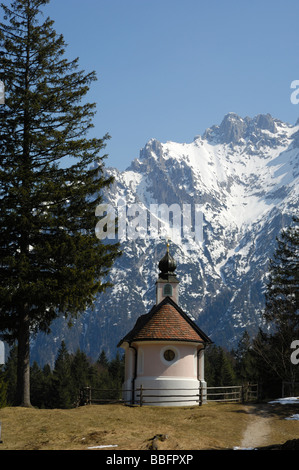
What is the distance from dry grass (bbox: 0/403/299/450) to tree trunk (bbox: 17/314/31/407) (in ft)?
5.56

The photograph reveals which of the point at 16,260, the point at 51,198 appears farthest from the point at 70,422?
the point at 51,198

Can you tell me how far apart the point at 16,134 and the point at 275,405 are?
1931 centimetres

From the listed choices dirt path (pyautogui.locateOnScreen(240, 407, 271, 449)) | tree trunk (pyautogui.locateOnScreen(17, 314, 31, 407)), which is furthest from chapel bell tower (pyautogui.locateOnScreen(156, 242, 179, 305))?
tree trunk (pyautogui.locateOnScreen(17, 314, 31, 407))

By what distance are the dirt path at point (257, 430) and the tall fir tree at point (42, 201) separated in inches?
366

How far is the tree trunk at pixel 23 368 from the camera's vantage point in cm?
2767

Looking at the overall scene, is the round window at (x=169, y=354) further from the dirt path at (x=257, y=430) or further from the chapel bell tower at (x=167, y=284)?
the dirt path at (x=257, y=430)

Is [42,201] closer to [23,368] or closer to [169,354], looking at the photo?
[23,368]

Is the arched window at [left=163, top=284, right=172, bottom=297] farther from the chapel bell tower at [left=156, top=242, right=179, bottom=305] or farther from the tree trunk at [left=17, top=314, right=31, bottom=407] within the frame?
the tree trunk at [left=17, top=314, right=31, bottom=407]

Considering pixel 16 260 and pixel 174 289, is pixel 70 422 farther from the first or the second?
pixel 174 289

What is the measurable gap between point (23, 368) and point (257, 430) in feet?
36.8

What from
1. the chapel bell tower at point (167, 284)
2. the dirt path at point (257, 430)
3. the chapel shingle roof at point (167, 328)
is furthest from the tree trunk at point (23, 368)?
the chapel bell tower at point (167, 284)

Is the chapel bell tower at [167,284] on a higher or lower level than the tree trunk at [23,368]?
higher

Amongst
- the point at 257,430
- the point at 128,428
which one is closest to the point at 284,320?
the point at 257,430

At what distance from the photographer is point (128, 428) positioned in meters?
22.3
